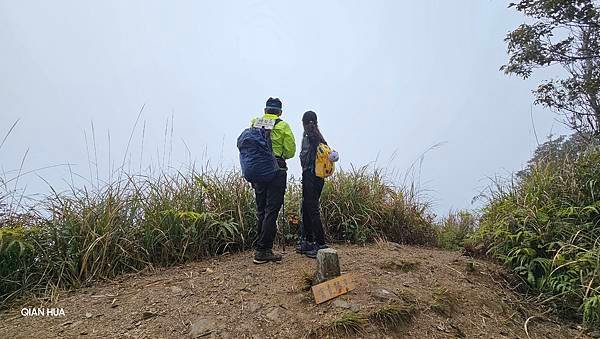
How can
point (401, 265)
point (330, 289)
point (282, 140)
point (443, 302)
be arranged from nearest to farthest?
point (330, 289) < point (443, 302) < point (401, 265) < point (282, 140)

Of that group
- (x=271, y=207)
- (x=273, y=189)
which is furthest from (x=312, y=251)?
(x=273, y=189)

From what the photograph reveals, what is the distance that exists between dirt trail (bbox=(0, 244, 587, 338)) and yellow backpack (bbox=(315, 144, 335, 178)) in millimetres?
927

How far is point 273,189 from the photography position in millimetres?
4039

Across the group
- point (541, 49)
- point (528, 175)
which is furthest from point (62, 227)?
point (541, 49)

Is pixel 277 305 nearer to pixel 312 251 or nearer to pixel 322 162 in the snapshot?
pixel 312 251

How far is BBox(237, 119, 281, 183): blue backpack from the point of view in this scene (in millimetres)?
3965

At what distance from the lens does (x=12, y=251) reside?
12.0 ft

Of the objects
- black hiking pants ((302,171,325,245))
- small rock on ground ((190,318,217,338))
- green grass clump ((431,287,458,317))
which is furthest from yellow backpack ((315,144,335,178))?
small rock on ground ((190,318,217,338))

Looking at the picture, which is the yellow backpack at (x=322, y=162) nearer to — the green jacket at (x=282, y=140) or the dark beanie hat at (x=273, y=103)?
the green jacket at (x=282, y=140)

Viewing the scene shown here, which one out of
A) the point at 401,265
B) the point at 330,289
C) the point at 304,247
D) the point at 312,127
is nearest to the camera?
the point at 330,289

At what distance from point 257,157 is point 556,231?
3.02 metres

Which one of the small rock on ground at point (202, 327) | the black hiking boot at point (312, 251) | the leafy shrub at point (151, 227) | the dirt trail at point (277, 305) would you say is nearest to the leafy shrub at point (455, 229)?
the leafy shrub at point (151, 227)

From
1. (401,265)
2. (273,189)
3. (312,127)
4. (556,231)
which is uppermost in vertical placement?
(312,127)

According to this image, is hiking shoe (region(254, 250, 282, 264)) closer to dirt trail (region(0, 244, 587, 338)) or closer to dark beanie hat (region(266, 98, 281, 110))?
dirt trail (region(0, 244, 587, 338))
